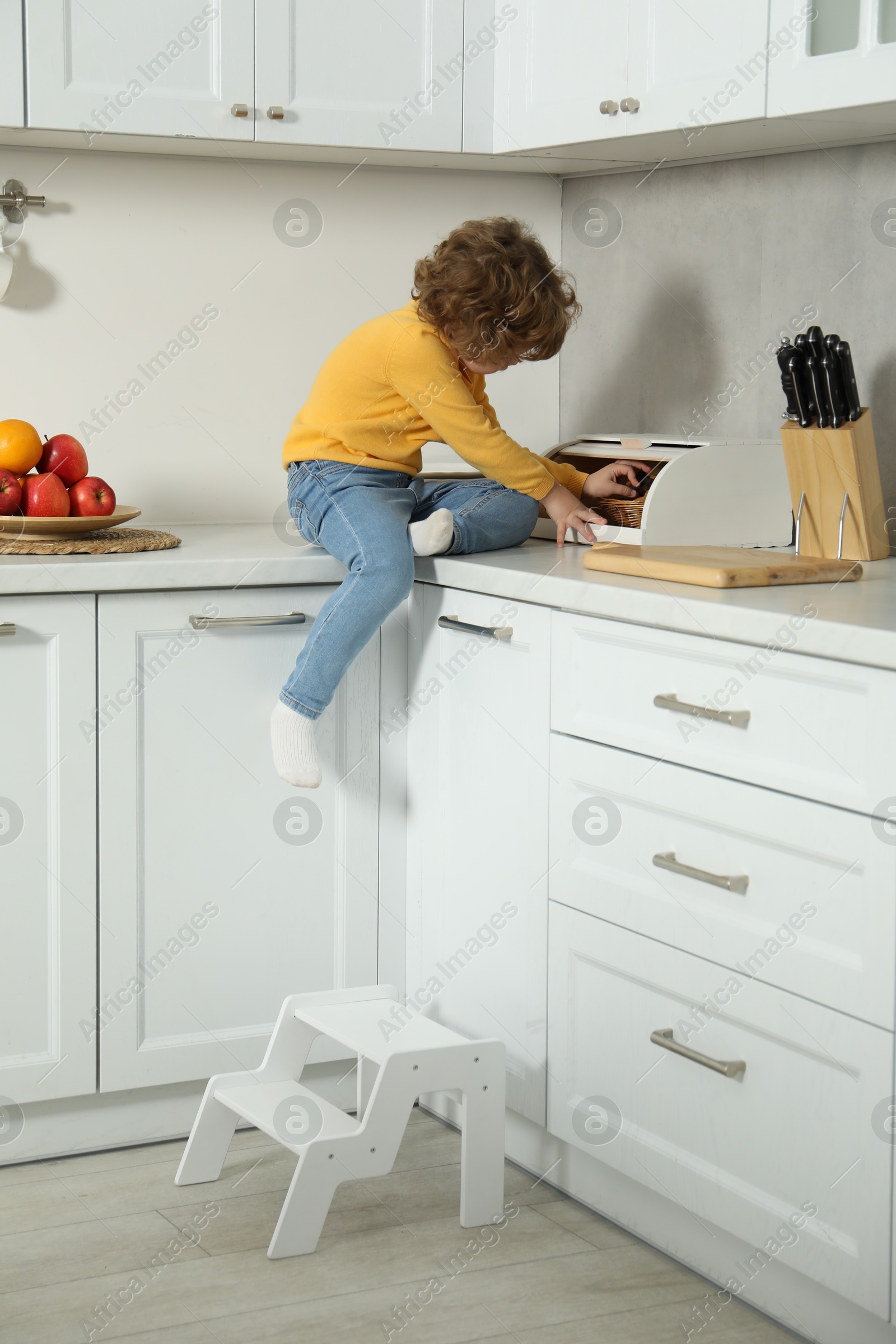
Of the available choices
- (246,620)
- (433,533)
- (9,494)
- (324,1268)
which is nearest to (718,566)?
(433,533)

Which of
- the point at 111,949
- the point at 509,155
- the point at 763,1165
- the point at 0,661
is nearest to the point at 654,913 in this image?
the point at 763,1165

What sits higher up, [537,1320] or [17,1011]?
[17,1011]

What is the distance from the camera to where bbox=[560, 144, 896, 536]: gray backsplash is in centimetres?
206

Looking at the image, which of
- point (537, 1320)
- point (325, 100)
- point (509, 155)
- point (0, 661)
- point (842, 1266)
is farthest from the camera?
point (509, 155)

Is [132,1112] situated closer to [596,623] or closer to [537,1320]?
[537,1320]

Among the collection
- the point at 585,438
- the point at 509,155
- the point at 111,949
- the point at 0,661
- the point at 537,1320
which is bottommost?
the point at 537,1320

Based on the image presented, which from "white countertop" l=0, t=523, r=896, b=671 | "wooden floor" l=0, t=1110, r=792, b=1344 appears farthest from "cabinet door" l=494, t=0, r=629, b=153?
"wooden floor" l=0, t=1110, r=792, b=1344

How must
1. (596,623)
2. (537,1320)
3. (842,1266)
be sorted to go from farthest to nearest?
(596,623) → (537,1320) → (842,1266)

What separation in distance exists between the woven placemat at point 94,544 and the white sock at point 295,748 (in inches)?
13.2

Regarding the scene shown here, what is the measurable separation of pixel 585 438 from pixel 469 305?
433 mm

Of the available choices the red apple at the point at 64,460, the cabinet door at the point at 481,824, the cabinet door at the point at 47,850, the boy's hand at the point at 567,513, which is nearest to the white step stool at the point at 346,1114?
the cabinet door at the point at 481,824

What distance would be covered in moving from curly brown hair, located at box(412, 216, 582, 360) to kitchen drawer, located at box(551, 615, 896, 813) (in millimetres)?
465

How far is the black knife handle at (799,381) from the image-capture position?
1.87 m

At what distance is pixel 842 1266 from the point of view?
1.44 m
